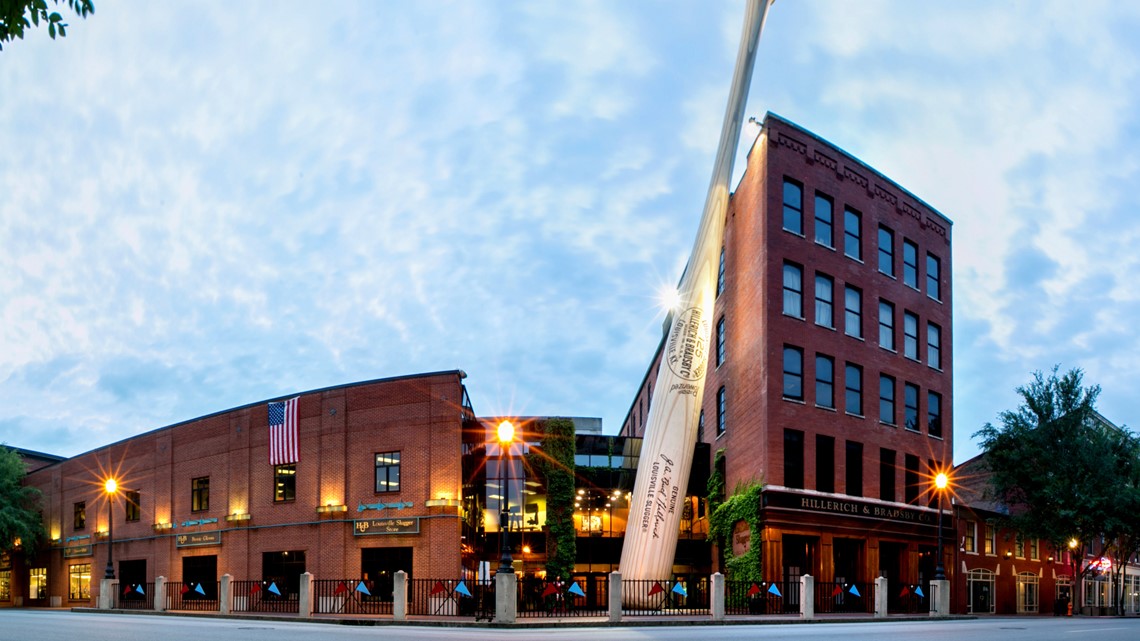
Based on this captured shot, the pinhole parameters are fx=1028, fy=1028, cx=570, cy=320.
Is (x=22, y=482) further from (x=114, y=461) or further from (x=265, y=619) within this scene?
(x=265, y=619)

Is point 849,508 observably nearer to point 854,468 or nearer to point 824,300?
point 854,468

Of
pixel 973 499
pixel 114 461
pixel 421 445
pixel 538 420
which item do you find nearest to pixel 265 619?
pixel 421 445

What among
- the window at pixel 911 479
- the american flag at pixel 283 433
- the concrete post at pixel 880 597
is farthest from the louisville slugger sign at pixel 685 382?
the american flag at pixel 283 433

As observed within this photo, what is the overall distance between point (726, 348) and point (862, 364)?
19.7 ft

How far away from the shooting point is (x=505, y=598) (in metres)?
27.9

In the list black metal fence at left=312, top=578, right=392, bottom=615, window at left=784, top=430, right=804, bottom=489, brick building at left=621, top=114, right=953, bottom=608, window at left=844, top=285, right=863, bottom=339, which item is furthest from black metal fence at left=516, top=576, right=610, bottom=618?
window at left=844, top=285, right=863, bottom=339

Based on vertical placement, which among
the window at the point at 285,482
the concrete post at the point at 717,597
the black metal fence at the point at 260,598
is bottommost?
the black metal fence at the point at 260,598

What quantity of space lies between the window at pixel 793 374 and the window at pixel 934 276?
1183 cm

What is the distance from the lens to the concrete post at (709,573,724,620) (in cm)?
3130

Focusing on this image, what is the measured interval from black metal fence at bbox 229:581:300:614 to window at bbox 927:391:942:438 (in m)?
29.8

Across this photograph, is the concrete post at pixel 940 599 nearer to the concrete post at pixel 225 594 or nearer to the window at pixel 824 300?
the window at pixel 824 300

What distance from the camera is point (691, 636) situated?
21469 millimetres

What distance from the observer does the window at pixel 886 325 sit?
153ft

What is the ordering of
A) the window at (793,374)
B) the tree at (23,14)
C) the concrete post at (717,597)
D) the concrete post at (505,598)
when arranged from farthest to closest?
the window at (793,374), the concrete post at (717,597), the concrete post at (505,598), the tree at (23,14)
